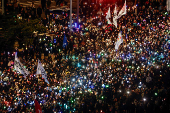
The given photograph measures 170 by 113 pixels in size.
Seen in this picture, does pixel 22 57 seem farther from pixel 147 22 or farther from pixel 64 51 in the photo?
pixel 147 22

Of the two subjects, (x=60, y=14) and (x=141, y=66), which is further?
(x=60, y=14)

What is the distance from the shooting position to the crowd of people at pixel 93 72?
35.0 ft

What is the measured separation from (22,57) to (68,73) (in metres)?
2.30

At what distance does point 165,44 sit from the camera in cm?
1611

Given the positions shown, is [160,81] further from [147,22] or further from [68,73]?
[147,22]

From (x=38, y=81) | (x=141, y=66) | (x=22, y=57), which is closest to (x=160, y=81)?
(x=141, y=66)

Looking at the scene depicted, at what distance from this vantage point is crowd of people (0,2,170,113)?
10664 millimetres

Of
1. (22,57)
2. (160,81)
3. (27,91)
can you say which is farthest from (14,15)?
A: (160,81)

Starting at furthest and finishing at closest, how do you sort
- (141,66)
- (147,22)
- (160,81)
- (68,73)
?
(147,22) < (141,66) < (160,81) < (68,73)

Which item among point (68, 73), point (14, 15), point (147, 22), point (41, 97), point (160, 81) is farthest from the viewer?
point (147, 22)

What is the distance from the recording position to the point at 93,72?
477 inches

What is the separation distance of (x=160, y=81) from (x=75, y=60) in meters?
3.62

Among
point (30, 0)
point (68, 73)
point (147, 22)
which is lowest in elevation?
point (68, 73)

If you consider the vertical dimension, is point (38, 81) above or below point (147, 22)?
below
